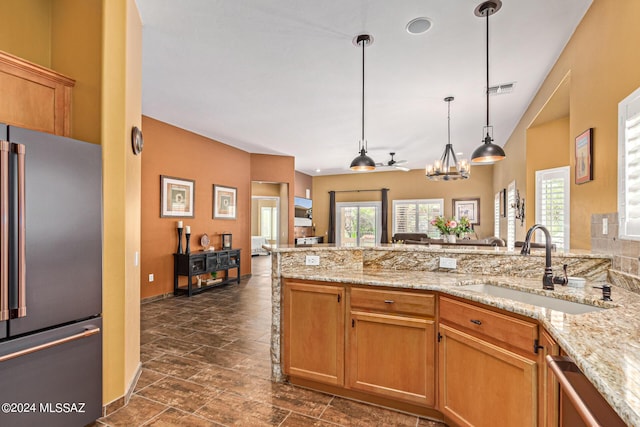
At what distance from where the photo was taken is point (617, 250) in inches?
79.4

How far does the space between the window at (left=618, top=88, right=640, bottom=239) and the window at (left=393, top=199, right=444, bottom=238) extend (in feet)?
25.5

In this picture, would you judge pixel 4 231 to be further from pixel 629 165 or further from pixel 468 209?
pixel 468 209

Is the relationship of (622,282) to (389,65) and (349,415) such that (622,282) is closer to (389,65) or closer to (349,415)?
(349,415)

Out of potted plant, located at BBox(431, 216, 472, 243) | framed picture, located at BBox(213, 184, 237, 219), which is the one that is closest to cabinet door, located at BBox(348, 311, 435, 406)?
potted plant, located at BBox(431, 216, 472, 243)

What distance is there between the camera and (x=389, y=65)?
3359 millimetres

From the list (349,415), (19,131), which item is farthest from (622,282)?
(19,131)

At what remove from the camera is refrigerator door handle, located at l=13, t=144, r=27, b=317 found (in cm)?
160

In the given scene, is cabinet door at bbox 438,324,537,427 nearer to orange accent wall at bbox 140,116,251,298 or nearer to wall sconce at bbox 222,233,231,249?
orange accent wall at bbox 140,116,251,298

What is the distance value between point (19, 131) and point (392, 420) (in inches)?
109

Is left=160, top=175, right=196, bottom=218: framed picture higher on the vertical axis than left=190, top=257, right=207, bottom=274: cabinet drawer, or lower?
higher

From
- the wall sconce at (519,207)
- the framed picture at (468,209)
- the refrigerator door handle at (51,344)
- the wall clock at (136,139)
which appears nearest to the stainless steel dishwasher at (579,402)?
the refrigerator door handle at (51,344)

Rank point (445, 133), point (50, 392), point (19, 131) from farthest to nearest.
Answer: point (445, 133) < point (50, 392) < point (19, 131)

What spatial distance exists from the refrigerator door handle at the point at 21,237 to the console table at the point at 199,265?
12.2 ft

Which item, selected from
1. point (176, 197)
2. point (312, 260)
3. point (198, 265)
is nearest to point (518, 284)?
point (312, 260)
